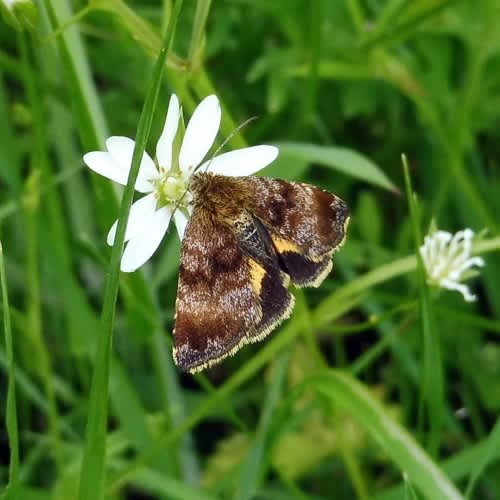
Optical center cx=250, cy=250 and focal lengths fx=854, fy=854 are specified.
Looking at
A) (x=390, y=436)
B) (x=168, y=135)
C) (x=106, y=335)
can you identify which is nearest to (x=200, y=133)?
(x=168, y=135)

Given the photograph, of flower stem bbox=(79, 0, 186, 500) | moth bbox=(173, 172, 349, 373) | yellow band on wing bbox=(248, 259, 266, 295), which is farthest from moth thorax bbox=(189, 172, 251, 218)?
flower stem bbox=(79, 0, 186, 500)

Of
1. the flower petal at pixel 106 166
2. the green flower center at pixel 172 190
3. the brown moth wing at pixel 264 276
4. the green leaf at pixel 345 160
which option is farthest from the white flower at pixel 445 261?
the flower petal at pixel 106 166

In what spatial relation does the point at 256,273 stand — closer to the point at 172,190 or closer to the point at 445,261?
the point at 172,190

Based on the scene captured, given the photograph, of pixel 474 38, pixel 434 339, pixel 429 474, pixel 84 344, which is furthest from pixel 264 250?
pixel 474 38

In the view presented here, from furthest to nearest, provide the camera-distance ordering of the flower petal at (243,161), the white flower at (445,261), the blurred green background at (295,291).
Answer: the blurred green background at (295,291)
the white flower at (445,261)
the flower petal at (243,161)

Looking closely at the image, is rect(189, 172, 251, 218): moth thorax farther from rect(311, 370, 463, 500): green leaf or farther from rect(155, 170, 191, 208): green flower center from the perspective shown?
rect(311, 370, 463, 500): green leaf

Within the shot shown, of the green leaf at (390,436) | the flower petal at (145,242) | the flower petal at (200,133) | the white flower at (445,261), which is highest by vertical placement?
the flower petal at (200,133)

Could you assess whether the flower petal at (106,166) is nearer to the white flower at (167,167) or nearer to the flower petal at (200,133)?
the white flower at (167,167)
